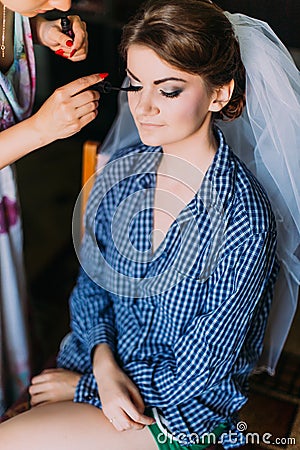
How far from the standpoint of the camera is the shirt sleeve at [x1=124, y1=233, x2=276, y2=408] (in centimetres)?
116

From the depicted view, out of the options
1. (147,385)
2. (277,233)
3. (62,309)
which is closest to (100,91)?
(277,233)

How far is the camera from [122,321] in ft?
4.52

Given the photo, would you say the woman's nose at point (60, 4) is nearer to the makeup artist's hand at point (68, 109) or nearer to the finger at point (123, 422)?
the makeup artist's hand at point (68, 109)

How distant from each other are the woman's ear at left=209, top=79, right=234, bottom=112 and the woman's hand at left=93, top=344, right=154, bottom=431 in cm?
55

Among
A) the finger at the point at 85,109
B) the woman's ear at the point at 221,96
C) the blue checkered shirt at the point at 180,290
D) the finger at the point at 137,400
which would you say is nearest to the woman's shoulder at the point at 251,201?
the blue checkered shirt at the point at 180,290

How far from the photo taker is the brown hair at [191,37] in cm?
104

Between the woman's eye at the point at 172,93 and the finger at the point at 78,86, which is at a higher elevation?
the woman's eye at the point at 172,93

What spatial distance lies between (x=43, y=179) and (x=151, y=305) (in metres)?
1.48

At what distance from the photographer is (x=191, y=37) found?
104 cm

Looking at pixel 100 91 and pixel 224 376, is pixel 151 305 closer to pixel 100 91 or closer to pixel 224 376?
pixel 224 376

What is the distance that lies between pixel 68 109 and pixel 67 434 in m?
0.60

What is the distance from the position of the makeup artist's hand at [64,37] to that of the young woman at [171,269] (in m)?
0.09

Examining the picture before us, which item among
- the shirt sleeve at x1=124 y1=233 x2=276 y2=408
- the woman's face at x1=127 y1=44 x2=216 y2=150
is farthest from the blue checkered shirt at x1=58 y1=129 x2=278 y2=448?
the woman's face at x1=127 y1=44 x2=216 y2=150

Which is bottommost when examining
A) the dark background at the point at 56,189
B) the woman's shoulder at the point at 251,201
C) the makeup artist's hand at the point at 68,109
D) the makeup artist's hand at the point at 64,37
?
the dark background at the point at 56,189
